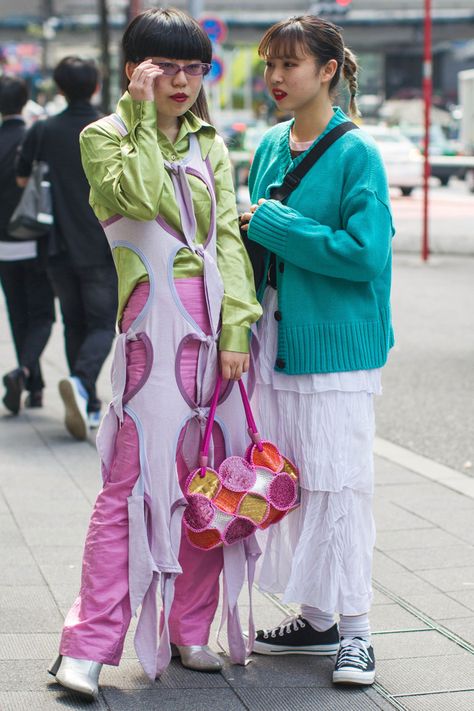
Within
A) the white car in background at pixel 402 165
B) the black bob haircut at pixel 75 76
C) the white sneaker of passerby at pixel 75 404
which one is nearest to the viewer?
the white sneaker of passerby at pixel 75 404

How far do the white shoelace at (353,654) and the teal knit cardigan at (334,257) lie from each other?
0.76 meters

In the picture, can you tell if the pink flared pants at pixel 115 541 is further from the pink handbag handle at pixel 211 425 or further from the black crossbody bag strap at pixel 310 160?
the black crossbody bag strap at pixel 310 160

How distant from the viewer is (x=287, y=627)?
154 inches

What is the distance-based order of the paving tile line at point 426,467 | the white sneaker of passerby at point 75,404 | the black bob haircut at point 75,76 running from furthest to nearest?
A: the black bob haircut at point 75,76 → the white sneaker of passerby at point 75,404 → the paving tile line at point 426,467

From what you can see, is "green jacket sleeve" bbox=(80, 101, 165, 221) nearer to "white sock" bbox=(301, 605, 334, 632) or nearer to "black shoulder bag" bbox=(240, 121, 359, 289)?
"black shoulder bag" bbox=(240, 121, 359, 289)

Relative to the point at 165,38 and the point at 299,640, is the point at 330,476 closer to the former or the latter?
the point at 299,640

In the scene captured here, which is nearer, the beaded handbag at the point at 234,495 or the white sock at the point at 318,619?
the beaded handbag at the point at 234,495

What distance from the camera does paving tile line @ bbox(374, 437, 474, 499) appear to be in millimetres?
6061

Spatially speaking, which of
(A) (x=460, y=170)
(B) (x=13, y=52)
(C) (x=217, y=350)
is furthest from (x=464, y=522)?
(B) (x=13, y=52)

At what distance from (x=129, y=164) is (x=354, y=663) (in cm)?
148

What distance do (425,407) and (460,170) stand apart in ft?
89.7

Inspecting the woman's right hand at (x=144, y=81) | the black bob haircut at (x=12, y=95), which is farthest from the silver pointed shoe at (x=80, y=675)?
the black bob haircut at (x=12, y=95)

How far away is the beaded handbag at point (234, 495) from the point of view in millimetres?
3482

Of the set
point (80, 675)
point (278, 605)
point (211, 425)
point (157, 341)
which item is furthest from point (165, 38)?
point (278, 605)
